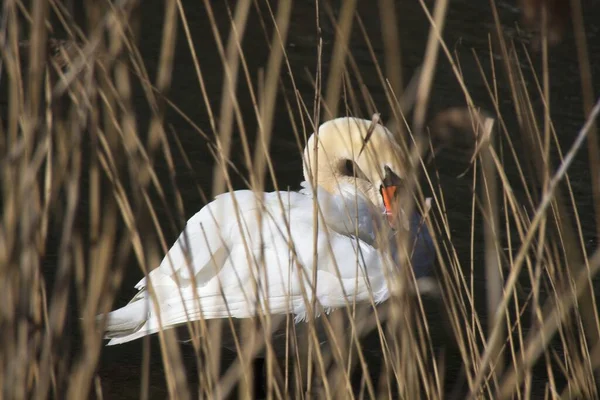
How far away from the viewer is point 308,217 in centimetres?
241

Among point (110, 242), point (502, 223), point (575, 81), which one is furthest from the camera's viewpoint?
point (575, 81)

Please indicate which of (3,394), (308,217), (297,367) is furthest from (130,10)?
(308,217)

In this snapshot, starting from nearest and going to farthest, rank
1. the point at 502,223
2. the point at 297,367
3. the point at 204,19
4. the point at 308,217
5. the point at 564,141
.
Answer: the point at 297,367, the point at 308,217, the point at 502,223, the point at 564,141, the point at 204,19

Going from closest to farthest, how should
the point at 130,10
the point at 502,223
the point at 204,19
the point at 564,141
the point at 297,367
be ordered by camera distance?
1. the point at 130,10
2. the point at 297,367
3. the point at 502,223
4. the point at 564,141
5. the point at 204,19

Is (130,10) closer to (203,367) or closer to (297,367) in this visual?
(203,367)

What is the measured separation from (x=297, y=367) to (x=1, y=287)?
571mm

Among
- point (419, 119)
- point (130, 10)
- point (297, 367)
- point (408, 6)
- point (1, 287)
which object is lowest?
point (297, 367)

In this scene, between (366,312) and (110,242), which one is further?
(366,312)

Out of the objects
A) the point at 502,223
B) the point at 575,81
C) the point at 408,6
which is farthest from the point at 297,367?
the point at 408,6

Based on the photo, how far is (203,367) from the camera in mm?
1391

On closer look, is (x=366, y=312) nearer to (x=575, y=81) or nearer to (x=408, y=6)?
(x=575, y=81)

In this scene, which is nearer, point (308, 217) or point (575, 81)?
point (308, 217)

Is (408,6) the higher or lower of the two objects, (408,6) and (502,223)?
the higher

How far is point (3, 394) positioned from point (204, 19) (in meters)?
5.46
